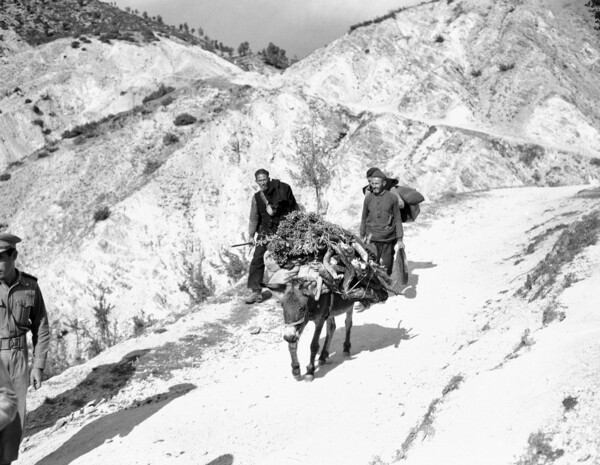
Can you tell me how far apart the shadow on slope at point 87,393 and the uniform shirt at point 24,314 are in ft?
8.59

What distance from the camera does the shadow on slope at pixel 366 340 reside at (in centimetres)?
824

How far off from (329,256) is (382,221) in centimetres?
236

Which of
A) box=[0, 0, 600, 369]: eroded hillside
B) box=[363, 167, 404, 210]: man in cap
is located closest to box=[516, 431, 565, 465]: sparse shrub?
box=[363, 167, 404, 210]: man in cap

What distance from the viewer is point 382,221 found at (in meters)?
9.77

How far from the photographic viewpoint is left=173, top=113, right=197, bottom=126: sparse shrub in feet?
103

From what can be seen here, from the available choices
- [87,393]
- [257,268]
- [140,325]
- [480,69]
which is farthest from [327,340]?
[480,69]

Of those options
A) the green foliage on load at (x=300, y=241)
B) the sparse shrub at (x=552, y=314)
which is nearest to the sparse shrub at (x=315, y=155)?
the green foliage on load at (x=300, y=241)

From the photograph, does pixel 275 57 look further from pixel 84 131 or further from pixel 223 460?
pixel 223 460

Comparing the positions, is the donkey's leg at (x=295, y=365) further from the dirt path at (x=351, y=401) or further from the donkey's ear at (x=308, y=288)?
the donkey's ear at (x=308, y=288)

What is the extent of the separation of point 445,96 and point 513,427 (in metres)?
30.6

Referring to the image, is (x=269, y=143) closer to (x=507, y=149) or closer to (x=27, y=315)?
(x=507, y=149)

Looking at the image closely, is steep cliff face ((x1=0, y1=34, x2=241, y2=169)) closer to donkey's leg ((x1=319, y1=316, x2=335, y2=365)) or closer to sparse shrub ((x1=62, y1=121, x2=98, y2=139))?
sparse shrub ((x1=62, y1=121, x2=98, y2=139))

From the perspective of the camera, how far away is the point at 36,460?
7.03 meters

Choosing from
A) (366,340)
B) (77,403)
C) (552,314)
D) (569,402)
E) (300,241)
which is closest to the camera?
(569,402)
